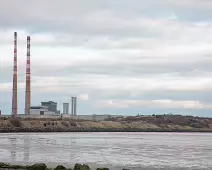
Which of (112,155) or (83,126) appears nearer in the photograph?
(112,155)

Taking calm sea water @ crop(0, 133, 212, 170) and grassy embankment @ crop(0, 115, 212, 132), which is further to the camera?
grassy embankment @ crop(0, 115, 212, 132)

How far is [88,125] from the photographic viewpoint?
158500mm

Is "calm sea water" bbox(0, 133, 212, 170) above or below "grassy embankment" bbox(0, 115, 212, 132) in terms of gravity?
below

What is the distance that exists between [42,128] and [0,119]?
13810 mm

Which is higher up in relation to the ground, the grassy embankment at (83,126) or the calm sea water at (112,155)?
the grassy embankment at (83,126)

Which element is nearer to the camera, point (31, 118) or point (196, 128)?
point (31, 118)

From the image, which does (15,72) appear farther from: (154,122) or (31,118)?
(154,122)

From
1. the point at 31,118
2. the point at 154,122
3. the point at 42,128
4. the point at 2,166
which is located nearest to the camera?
the point at 2,166

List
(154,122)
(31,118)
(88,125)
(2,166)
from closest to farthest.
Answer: (2,166), (31,118), (88,125), (154,122)

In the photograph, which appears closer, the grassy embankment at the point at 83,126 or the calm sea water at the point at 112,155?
the calm sea water at the point at 112,155

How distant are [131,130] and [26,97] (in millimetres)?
51888

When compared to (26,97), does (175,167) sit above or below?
below

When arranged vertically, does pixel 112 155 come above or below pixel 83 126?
below

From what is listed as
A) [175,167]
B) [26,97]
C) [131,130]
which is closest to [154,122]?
[131,130]
